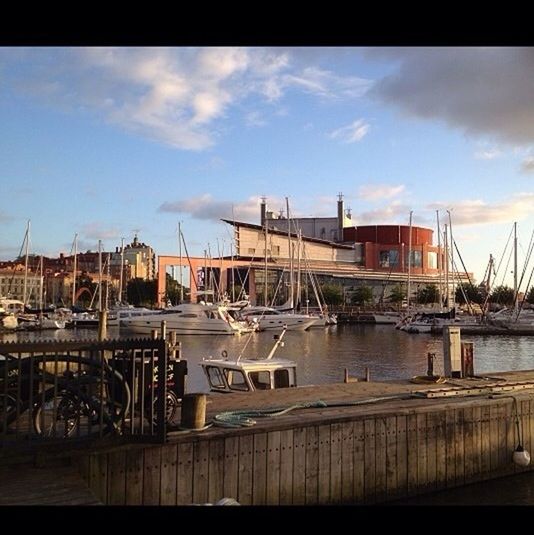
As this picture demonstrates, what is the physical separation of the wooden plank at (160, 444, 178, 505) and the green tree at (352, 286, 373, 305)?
122804 millimetres

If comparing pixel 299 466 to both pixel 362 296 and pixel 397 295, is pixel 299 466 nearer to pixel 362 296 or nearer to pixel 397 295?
pixel 362 296

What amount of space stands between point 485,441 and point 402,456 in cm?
257

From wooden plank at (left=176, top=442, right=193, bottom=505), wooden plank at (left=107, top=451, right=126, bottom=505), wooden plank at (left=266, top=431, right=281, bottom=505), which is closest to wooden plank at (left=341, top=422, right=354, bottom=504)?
wooden plank at (left=266, top=431, right=281, bottom=505)

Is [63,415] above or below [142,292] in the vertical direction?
below

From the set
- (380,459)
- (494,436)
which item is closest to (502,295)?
(494,436)

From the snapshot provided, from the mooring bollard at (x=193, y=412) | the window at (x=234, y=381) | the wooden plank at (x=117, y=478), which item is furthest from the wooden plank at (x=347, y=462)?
the window at (x=234, y=381)

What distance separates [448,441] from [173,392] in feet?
19.3

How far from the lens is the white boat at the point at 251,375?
663 inches

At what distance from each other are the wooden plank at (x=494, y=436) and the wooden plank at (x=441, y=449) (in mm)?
1512

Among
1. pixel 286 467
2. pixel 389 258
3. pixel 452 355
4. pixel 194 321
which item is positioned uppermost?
pixel 389 258

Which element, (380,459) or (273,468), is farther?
(380,459)

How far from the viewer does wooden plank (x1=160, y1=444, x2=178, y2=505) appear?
364 inches

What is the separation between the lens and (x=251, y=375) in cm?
1692
